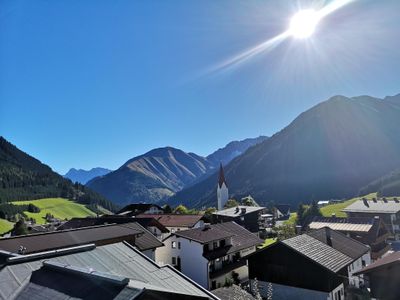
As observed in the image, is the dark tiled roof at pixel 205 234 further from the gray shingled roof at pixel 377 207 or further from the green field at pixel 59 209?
the green field at pixel 59 209

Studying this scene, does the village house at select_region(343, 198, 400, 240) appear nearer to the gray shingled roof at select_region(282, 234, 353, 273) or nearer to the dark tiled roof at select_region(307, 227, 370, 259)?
the dark tiled roof at select_region(307, 227, 370, 259)

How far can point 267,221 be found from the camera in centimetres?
10812

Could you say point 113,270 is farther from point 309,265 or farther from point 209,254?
point 209,254

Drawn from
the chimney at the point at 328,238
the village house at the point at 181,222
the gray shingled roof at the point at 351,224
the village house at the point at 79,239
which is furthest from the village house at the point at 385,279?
the village house at the point at 181,222

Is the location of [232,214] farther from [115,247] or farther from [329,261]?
[115,247]

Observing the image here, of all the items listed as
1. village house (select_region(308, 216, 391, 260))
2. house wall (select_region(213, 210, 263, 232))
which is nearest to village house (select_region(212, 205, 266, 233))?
house wall (select_region(213, 210, 263, 232))

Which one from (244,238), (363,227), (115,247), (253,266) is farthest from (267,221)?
(115,247)

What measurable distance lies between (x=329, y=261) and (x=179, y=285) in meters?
23.8

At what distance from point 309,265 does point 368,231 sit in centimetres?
3610

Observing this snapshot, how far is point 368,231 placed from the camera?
5772 cm

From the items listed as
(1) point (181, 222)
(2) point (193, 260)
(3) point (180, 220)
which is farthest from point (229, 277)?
(3) point (180, 220)

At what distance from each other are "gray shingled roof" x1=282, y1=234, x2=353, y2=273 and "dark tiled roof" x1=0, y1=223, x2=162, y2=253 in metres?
16.2

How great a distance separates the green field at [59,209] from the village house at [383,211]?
135 metres

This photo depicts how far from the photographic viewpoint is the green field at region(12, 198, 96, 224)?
16350 cm
